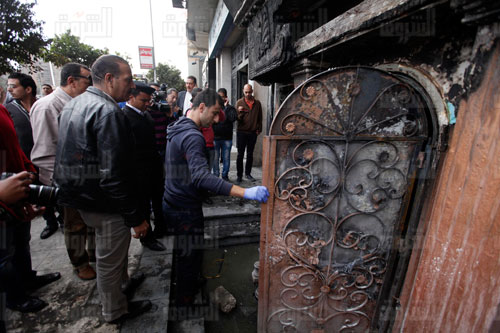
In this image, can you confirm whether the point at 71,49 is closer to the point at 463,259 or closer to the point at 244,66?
the point at 244,66

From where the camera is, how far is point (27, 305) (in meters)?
1.85

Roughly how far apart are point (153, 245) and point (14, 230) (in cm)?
135

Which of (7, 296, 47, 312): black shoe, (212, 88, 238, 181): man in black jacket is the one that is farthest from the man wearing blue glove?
(212, 88, 238, 181): man in black jacket

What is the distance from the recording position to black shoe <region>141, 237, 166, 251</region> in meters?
2.85

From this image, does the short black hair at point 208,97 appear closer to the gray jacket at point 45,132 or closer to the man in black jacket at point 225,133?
the gray jacket at point 45,132

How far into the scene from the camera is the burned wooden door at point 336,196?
4.67 feet

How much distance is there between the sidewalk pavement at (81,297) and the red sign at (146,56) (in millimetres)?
7570

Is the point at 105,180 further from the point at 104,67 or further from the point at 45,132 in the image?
the point at 45,132

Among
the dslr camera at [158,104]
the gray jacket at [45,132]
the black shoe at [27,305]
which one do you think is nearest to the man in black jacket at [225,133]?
the dslr camera at [158,104]

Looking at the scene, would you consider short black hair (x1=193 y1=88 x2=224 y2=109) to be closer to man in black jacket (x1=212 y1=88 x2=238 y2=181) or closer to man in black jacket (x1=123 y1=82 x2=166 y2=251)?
man in black jacket (x1=123 y1=82 x2=166 y2=251)

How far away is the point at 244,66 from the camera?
736 cm

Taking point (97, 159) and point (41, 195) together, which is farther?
point (97, 159)

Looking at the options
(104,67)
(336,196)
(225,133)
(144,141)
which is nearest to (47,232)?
(144,141)

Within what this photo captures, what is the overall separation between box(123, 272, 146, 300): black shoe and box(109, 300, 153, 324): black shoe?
0.15 metres
